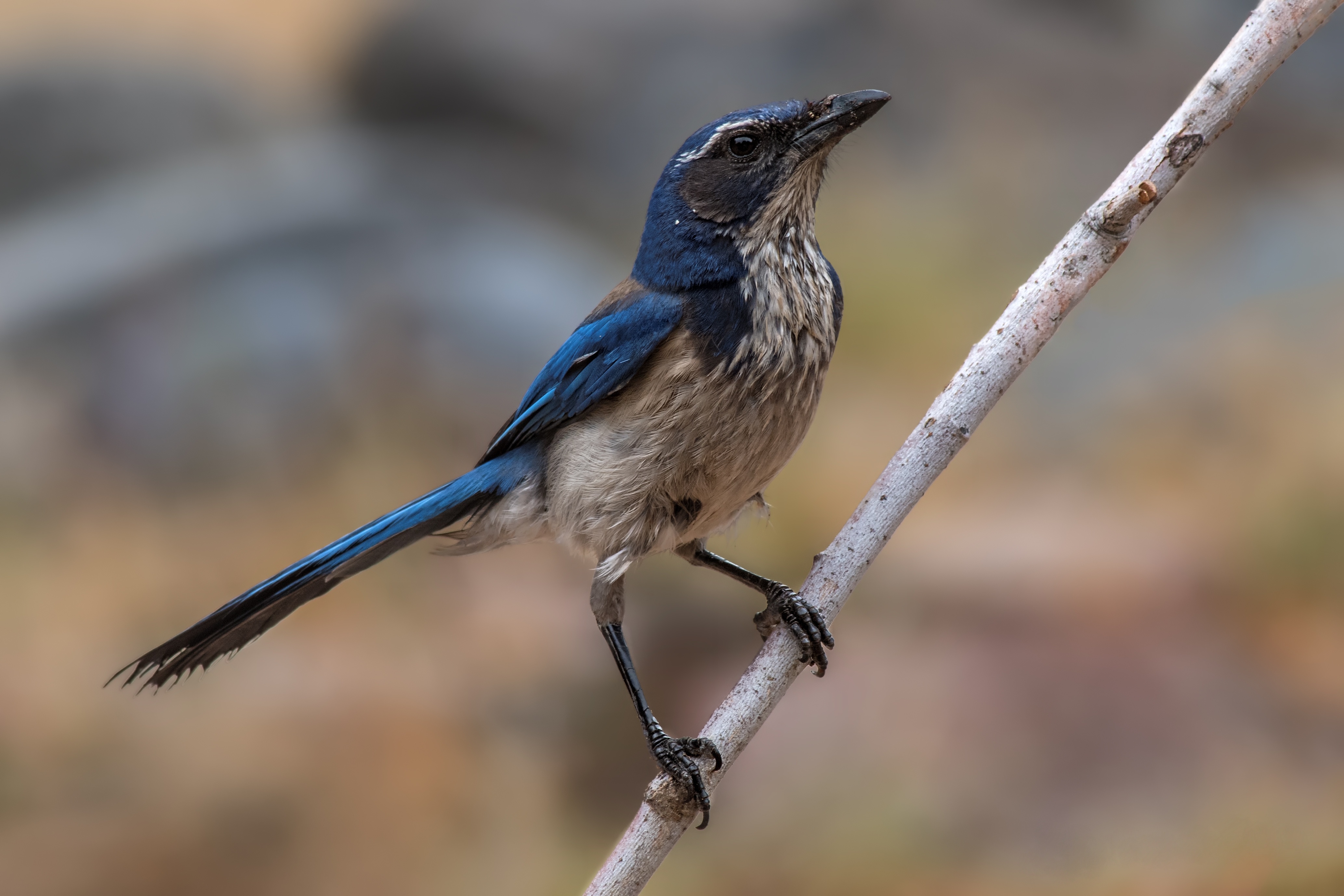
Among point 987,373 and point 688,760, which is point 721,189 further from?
point 688,760

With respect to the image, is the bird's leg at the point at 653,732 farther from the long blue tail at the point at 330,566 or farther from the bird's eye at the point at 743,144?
the bird's eye at the point at 743,144

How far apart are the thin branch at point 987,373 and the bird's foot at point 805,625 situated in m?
0.03

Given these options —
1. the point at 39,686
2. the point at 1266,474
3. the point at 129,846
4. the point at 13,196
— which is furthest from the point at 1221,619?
the point at 13,196

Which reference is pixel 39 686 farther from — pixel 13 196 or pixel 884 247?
pixel 884 247

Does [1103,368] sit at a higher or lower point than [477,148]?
lower

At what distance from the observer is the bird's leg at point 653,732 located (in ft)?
7.72

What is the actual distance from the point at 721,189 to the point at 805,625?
0.99 meters

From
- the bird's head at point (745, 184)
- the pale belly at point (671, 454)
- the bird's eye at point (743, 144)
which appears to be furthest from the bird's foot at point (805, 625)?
the bird's eye at point (743, 144)

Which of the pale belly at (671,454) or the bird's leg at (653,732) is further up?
the pale belly at (671,454)

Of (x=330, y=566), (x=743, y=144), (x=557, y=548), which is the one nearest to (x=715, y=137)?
(x=743, y=144)

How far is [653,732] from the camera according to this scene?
8.48 ft

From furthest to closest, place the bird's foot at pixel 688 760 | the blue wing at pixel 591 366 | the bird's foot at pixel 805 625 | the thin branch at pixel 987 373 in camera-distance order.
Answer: the blue wing at pixel 591 366
the bird's foot at pixel 805 625
the bird's foot at pixel 688 760
the thin branch at pixel 987 373

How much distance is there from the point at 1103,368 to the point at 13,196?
501 centimetres

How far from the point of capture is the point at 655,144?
18.6ft
